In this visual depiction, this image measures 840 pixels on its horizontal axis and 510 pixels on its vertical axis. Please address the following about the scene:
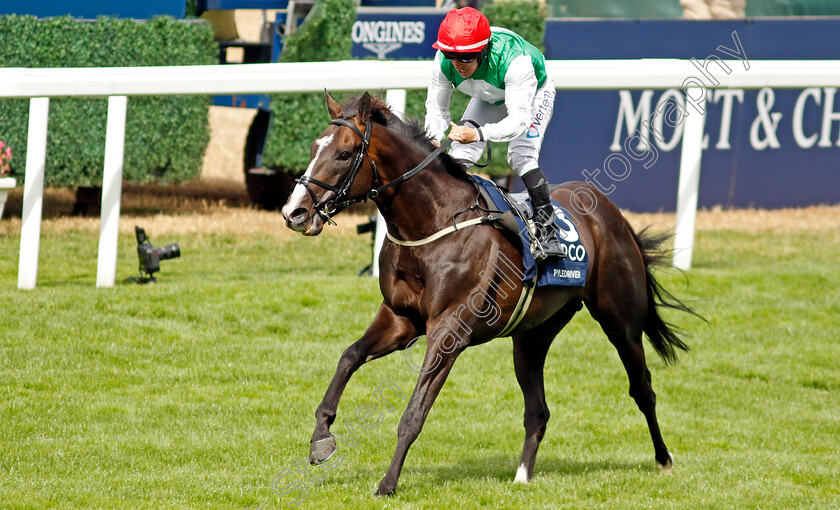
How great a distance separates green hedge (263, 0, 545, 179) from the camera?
11.6 metres

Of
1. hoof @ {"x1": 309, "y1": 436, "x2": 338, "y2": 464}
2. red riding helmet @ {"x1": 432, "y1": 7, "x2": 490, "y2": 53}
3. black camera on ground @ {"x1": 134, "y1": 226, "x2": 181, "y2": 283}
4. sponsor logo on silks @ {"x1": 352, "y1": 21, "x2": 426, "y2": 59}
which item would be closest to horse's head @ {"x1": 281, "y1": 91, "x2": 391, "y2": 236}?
red riding helmet @ {"x1": 432, "y1": 7, "x2": 490, "y2": 53}

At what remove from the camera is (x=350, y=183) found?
4465 mm

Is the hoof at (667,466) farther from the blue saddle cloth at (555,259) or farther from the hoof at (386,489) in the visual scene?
the hoof at (386,489)

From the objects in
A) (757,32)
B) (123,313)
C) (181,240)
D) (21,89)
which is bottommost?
(181,240)

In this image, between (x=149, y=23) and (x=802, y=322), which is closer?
(x=802, y=322)

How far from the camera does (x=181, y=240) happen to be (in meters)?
11.0

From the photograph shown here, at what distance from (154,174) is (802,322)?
23.8ft

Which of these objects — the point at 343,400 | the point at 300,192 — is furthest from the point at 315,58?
the point at 300,192

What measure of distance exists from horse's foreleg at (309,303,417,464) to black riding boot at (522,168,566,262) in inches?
32.1

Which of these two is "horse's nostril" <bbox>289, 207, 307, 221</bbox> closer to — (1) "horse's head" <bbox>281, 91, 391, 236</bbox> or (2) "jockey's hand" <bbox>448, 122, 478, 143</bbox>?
(1) "horse's head" <bbox>281, 91, 391, 236</bbox>

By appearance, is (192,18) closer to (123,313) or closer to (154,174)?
(154,174)

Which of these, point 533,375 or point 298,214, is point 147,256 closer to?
point 533,375

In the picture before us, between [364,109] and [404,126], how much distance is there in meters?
0.30

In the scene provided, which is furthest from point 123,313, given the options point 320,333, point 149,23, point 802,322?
point 802,322
